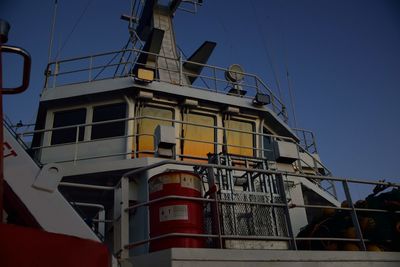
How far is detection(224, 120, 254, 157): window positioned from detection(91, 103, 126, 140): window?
2304mm

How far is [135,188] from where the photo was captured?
6156mm

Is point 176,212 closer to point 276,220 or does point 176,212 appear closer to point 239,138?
point 276,220

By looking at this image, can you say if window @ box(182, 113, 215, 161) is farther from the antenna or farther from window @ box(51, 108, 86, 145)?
window @ box(51, 108, 86, 145)

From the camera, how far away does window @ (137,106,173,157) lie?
7452mm

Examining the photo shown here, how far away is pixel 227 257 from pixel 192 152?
14.1 feet

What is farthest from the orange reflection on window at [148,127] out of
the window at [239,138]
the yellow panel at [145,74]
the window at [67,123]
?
the window at [239,138]

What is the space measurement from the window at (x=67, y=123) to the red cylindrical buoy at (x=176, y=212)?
4.14 m

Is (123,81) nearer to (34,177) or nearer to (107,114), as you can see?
(107,114)

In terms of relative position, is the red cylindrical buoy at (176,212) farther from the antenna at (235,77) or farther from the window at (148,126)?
the antenna at (235,77)

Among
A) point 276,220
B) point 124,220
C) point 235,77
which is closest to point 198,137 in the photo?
point 235,77

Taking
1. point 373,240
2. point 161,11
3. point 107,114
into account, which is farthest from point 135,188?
point 161,11

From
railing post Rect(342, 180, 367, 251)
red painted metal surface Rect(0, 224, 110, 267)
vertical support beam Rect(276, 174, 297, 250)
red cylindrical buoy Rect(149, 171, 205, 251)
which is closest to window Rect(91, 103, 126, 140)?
red cylindrical buoy Rect(149, 171, 205, 251)

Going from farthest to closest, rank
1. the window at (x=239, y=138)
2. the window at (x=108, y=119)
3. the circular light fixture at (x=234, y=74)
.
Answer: the circular light fixture at (x=234, y=74) < the window at (x=239, y=138) < the window at (x=108, y=119)

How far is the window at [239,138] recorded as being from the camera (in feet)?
27.2
